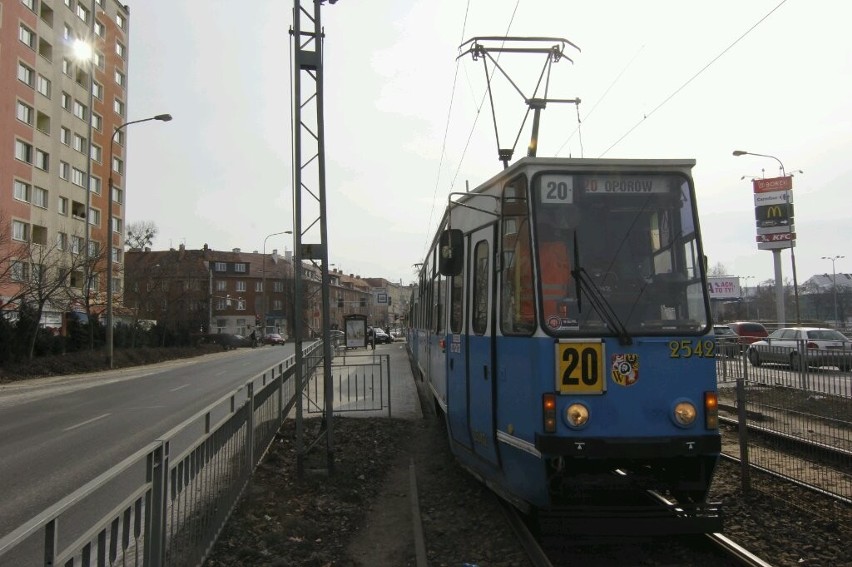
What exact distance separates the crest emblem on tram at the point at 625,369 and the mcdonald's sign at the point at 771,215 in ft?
135

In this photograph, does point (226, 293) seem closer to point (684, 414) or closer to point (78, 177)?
point (78, 177)

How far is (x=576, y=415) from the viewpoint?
4855 mm

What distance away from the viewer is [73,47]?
48.1 m

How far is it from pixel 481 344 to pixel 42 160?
47.0 m

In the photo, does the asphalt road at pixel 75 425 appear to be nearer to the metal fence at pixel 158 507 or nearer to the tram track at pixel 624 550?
the metal fence at pixel 158 507

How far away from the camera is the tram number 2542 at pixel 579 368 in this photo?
4902mm

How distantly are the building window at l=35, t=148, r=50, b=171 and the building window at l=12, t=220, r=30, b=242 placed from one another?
438cm

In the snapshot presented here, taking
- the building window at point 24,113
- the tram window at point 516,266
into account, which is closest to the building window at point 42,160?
the building window at point 24,113

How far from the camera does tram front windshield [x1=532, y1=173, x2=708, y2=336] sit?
16.7ft

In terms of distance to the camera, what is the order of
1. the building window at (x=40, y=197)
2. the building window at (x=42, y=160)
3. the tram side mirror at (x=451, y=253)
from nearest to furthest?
1. the tram side mirror at (x=451, y=253)
2. the building window at (x=40, y=197)
3. the building window at (x=42, y=160)

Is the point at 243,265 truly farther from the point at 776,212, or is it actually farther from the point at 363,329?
the point at 776,212

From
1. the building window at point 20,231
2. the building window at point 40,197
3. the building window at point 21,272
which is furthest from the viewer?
the building window at point 40,197

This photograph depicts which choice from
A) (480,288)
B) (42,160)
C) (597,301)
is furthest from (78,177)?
(597,301)

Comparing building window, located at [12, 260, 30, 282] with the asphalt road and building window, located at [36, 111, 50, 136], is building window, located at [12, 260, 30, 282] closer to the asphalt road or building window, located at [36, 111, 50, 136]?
the asphalt road
